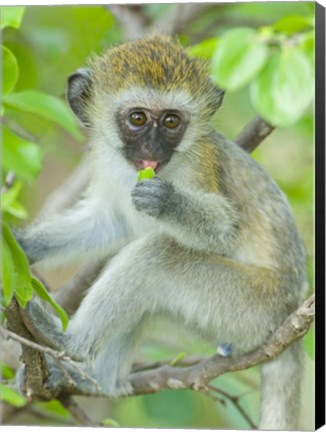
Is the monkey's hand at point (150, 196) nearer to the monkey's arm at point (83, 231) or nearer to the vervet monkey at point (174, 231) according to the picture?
the vervet monkey at point (174, 231)

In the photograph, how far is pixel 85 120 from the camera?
513 cm

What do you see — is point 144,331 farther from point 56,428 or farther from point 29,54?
point 29,54

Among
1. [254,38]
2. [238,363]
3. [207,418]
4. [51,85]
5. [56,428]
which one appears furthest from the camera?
[51,85]

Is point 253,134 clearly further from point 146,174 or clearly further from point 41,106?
point 41,106

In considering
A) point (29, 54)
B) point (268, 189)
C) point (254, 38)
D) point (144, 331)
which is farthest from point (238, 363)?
point (29, 54)

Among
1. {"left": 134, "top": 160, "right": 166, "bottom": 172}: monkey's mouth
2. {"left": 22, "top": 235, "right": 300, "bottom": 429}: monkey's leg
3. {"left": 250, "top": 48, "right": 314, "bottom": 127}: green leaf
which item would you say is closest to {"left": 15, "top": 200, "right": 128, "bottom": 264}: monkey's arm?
{"left": 22, "top": 235, "right": 300, "bottom": 429}: monkey's leg

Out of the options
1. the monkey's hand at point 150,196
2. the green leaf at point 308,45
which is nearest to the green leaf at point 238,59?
the green leaf at point 308,45

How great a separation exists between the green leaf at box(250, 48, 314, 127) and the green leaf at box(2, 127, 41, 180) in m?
0.86

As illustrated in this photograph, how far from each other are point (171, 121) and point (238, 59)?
1386 mm

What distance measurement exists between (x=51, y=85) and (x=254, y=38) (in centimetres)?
322

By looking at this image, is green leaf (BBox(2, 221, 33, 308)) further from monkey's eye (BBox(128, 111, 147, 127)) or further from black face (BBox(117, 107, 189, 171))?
monkey's eye (BBox(128, 111, 147, 127))

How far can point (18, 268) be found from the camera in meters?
3.20

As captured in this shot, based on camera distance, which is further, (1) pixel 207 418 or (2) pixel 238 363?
(1) pixel 207 418

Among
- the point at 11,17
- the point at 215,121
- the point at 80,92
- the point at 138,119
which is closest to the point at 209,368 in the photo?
the point at 138,119
